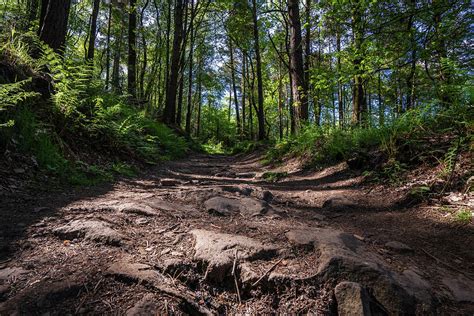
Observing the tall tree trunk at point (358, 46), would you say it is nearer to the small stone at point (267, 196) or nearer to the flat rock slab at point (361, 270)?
the small stone at point (267, 196)

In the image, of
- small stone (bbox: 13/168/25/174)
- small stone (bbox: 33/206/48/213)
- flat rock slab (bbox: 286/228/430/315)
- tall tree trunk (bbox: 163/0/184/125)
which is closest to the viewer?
flat rock slab (bbox: 286/228/430/315)

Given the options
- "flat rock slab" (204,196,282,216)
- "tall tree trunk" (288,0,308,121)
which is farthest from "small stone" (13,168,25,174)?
"tall tree trunk" (288,0,308,121)

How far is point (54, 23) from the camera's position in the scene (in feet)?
16.9

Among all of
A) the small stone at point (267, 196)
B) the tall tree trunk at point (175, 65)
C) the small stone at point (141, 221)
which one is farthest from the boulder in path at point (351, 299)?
the tall tree trunk at point (175, 65)

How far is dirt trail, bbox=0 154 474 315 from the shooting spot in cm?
140

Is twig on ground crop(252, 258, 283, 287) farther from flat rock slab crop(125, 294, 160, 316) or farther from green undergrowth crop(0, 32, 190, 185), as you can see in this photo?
green undergrowth crop(0, 32, 190, 185)

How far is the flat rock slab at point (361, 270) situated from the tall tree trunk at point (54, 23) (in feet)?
18.8

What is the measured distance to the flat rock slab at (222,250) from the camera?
66.0 inches

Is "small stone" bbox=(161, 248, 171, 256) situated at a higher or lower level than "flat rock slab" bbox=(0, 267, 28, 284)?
lower

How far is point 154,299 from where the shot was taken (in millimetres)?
1358

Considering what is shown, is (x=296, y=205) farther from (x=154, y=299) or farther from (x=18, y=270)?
(x=18, y=270)

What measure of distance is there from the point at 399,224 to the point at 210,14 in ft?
72.7

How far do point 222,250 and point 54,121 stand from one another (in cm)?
404

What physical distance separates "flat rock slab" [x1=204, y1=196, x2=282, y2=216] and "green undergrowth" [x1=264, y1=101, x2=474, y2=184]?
84.7 inches
